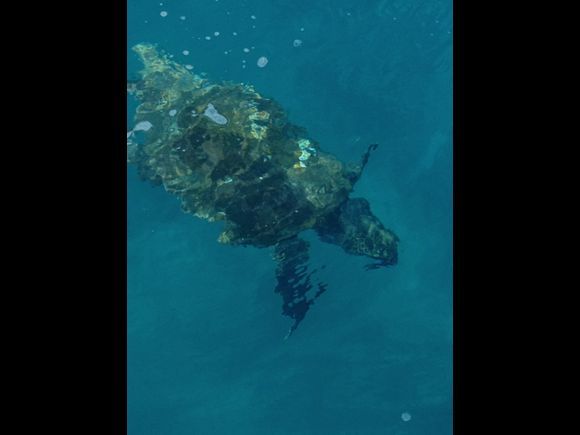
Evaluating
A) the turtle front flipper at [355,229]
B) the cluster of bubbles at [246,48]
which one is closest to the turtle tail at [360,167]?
the turtle front flipper at [355,229]

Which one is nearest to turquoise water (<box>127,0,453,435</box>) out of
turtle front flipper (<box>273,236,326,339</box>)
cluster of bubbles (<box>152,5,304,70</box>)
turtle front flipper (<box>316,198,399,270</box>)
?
cluster of bubbles (<box>152,5,304,70</box>)

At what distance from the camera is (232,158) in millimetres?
10625

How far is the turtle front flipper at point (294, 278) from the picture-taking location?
41.1 feet

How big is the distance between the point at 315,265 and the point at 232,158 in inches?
160

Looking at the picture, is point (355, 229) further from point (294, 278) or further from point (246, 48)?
point (246, 48)

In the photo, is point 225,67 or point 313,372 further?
point 313,372

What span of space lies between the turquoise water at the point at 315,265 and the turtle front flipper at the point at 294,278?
256mm

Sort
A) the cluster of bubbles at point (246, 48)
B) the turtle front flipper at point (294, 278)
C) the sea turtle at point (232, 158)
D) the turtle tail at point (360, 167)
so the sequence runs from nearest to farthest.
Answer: the cluster of bubbles at point (246, 48)
the sea turtle at point (232, 158)
the turtle tail at point (360, 167)
the turtle front flipper at point (294, 278)

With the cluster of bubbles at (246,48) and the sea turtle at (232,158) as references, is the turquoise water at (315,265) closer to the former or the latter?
the cluster of bubbles at (246,48)

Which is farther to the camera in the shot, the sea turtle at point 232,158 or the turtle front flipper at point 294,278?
the turtle front flipper at point 294,278

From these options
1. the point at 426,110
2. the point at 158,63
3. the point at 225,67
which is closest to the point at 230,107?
the point at 225,67

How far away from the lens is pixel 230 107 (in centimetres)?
1063
